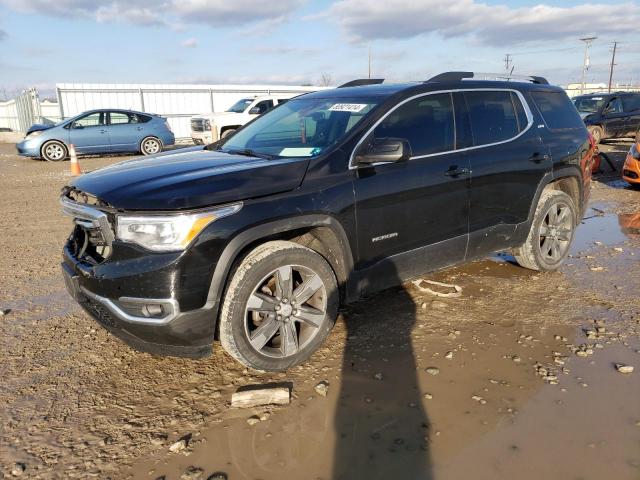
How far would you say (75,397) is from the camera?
9.65ft

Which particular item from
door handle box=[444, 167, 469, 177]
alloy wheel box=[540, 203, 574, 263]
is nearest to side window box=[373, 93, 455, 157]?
door handle box=[444, 167, 469, 177]

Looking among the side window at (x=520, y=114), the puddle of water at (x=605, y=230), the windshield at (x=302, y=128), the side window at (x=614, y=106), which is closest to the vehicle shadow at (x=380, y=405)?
the windshield at (x=302, y=128)

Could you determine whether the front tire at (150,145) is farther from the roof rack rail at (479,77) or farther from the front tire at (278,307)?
the front tire at (278,307)

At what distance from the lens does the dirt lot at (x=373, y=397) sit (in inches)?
93.4

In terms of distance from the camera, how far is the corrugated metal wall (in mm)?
24203

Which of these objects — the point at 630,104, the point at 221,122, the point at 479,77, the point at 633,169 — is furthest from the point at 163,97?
the point at 479,77

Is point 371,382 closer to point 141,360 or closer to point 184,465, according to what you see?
point 184,465

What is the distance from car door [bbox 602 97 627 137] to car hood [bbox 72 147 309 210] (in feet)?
56.1

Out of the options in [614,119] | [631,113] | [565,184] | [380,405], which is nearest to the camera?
[380,405]

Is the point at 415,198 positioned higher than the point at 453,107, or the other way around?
the point at 453,107

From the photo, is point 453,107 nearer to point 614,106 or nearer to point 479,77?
point 479,77

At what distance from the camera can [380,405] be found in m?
2.80

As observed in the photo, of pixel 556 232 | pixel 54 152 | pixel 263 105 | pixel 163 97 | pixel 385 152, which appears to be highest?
pixel 163 97

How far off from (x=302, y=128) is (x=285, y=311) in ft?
4.98
